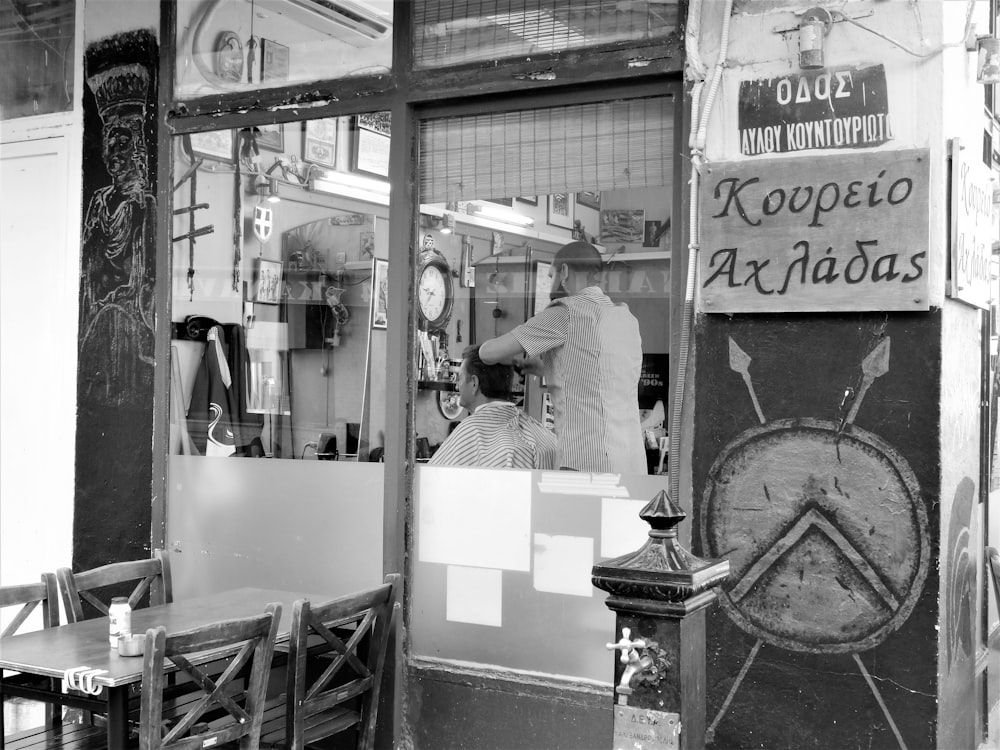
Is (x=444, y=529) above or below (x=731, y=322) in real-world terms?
below

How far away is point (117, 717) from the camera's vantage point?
3.33m

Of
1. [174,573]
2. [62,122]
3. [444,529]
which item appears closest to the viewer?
[444,529]

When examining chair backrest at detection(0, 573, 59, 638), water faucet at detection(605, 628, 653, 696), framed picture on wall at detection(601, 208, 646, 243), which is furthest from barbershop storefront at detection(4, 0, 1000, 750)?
water faucet at detection(605, 628, 653, 696)

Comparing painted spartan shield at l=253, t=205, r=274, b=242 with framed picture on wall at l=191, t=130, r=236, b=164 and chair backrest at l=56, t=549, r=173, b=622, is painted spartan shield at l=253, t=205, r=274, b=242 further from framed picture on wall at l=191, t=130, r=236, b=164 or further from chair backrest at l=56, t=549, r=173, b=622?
chair backrest at l=56, t=549, r=173, b=622

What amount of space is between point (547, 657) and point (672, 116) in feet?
7.05

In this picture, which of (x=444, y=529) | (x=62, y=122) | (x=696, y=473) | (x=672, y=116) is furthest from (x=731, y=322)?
(x=62, y=122)

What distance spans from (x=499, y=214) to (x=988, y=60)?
1.89 metres

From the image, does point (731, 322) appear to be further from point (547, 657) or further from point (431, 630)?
point (431, 630)

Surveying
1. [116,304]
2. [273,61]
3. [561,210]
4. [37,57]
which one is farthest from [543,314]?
[37,57]

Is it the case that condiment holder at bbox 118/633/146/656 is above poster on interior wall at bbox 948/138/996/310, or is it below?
below

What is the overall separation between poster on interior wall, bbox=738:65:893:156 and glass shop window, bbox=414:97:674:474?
1.42ft

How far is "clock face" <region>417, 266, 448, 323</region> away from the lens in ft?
14.9

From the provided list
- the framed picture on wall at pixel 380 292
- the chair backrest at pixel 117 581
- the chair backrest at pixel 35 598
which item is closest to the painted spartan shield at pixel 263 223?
the framed picture on wall at pixel 380 292

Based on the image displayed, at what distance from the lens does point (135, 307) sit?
5219 millimetres
